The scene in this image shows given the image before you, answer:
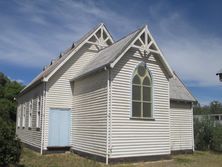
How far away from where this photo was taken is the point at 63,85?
1927cm

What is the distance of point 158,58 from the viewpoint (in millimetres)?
17500

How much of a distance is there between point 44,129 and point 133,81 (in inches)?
253

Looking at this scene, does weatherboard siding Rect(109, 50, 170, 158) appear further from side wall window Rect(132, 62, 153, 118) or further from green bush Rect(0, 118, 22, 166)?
green bush Rect(0, 118, 22, 166)

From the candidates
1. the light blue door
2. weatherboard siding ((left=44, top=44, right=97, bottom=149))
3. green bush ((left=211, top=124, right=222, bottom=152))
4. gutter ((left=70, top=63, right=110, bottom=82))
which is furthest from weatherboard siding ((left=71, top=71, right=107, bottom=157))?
green bush ((left=211, top=124, right=222, bottom=152))

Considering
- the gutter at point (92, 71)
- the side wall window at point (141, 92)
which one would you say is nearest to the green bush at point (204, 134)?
the side wall window at point (141, 92)

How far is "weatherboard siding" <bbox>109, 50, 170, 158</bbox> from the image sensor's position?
15.0 meters

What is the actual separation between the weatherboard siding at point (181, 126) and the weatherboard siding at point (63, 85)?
22.3ft

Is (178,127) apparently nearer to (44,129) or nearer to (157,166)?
(157,166)

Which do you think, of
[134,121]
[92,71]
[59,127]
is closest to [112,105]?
[134,121]

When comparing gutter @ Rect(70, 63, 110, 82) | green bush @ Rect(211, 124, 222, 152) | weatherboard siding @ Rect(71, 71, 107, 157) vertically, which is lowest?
green bush @ Rect(211, 124, 222, 152)

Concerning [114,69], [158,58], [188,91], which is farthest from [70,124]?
[188,91]

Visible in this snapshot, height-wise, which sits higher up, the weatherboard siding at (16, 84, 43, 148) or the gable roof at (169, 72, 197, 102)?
the gable roof at (169, 72, 197, 102)

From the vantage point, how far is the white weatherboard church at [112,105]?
50.0 ft

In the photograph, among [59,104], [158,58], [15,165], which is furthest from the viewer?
[59,104]
